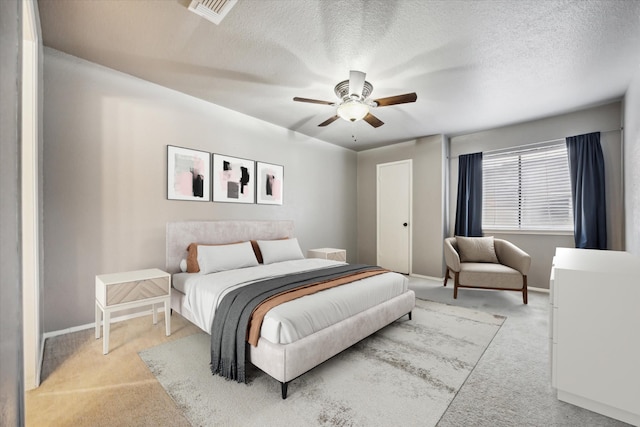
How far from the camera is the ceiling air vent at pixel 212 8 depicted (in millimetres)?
1952

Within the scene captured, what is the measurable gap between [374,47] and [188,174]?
2.58 metres

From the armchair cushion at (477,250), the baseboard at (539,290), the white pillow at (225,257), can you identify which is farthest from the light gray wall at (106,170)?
the baseboard at (539,290)

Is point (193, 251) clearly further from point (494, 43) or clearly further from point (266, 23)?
point (494, 43)

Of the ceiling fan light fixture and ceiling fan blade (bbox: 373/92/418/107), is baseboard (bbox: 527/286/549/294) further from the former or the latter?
the ceiling fan light fixture

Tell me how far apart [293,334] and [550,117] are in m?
4.88

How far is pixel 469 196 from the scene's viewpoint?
4.90 metres

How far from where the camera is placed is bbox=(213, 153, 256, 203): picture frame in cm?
379

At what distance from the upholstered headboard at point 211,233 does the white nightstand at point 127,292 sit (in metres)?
0.53

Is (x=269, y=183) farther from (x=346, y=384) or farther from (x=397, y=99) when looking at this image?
(x=346, y=384)

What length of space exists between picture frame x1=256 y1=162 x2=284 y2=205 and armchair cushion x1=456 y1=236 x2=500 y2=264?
306 centimetres

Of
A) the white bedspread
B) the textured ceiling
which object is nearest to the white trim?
the white bedspread

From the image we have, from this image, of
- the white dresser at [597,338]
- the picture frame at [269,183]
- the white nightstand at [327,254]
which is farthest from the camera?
the white nightstand at [327,254]

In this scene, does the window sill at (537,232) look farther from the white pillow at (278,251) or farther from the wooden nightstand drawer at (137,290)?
the wooden nightstand drawer at (137,290)

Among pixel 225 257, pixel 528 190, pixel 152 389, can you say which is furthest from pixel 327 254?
pixel 528 190
